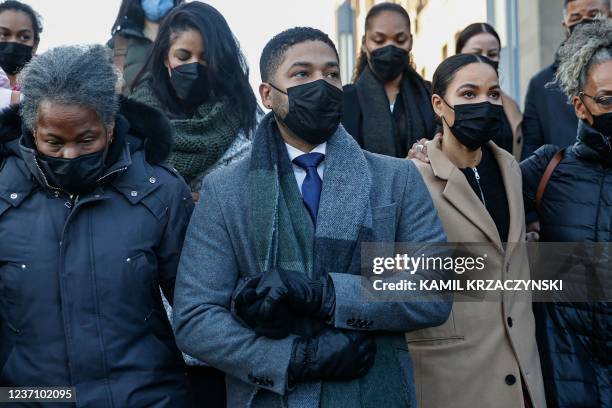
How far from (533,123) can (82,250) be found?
3708mm

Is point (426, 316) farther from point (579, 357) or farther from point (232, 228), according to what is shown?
point (579, 357)

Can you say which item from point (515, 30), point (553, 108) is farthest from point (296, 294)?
point (515, 30)

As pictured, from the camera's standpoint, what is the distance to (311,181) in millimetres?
3959

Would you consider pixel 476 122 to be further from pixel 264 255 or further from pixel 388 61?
pixel 264 255

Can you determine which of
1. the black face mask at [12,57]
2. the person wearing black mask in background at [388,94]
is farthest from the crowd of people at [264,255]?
the black face mask at [12,57]

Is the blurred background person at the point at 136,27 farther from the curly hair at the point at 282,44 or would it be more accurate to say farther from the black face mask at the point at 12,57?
the curly hair at the point at 282,44

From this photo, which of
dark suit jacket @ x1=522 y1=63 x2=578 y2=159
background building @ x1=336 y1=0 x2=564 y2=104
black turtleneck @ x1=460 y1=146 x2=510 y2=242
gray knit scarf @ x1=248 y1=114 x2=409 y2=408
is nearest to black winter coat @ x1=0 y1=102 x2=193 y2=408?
gray knit scarf @ x1=248 y1=114 x2=409 y2=408

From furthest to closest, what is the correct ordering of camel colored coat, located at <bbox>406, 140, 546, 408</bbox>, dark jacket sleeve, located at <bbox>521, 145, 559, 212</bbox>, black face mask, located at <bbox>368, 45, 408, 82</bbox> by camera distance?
1. black face mask, located at <bbox>368, 45, 408, 82</bbox>
2. dark jacket sleeve, located at <bbox>521, 145, 559, 212</bbox>
3. camel colored coat, located at <bbox>406, 140, 546, 408</bbox>

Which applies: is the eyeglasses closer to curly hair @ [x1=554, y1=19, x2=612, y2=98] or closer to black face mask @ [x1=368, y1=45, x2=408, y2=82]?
curly hair @ [x1=554, y1=19, x2=612, y2=98]

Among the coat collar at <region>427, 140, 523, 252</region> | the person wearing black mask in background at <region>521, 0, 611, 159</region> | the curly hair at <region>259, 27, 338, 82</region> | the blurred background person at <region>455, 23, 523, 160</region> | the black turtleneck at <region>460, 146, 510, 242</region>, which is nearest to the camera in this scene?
the curly hair at <region>259, 27, 338, 82</region>

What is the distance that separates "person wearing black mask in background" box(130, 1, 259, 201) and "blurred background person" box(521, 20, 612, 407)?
1.53m

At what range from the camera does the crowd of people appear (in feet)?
11.9

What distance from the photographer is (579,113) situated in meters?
5.04

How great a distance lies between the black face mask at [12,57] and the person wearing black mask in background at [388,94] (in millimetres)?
2014
